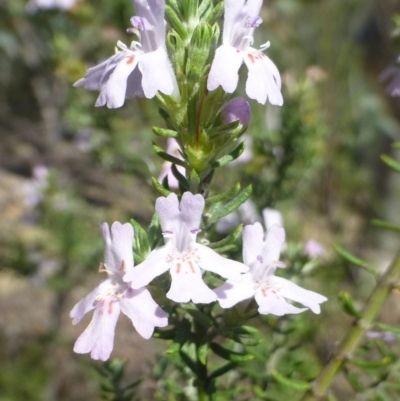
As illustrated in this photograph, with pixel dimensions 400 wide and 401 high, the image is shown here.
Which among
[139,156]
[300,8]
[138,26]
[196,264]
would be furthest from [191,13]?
[300,8]

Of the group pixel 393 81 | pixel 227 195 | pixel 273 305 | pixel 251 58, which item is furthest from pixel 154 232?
pixel 393 81

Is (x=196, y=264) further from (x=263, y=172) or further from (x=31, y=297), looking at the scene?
(x=31, y=297)

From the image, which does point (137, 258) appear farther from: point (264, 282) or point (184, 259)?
point (264, 282)

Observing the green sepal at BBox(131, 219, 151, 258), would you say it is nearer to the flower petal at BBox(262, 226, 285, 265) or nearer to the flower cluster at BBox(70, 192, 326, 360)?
the flower cluster at BBox(70, 192, 326, 360)

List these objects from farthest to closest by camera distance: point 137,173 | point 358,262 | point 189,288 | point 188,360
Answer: point 137,173
point 358,262
point 188,360
point 189,288

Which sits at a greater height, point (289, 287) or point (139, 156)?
point (289, 287)
